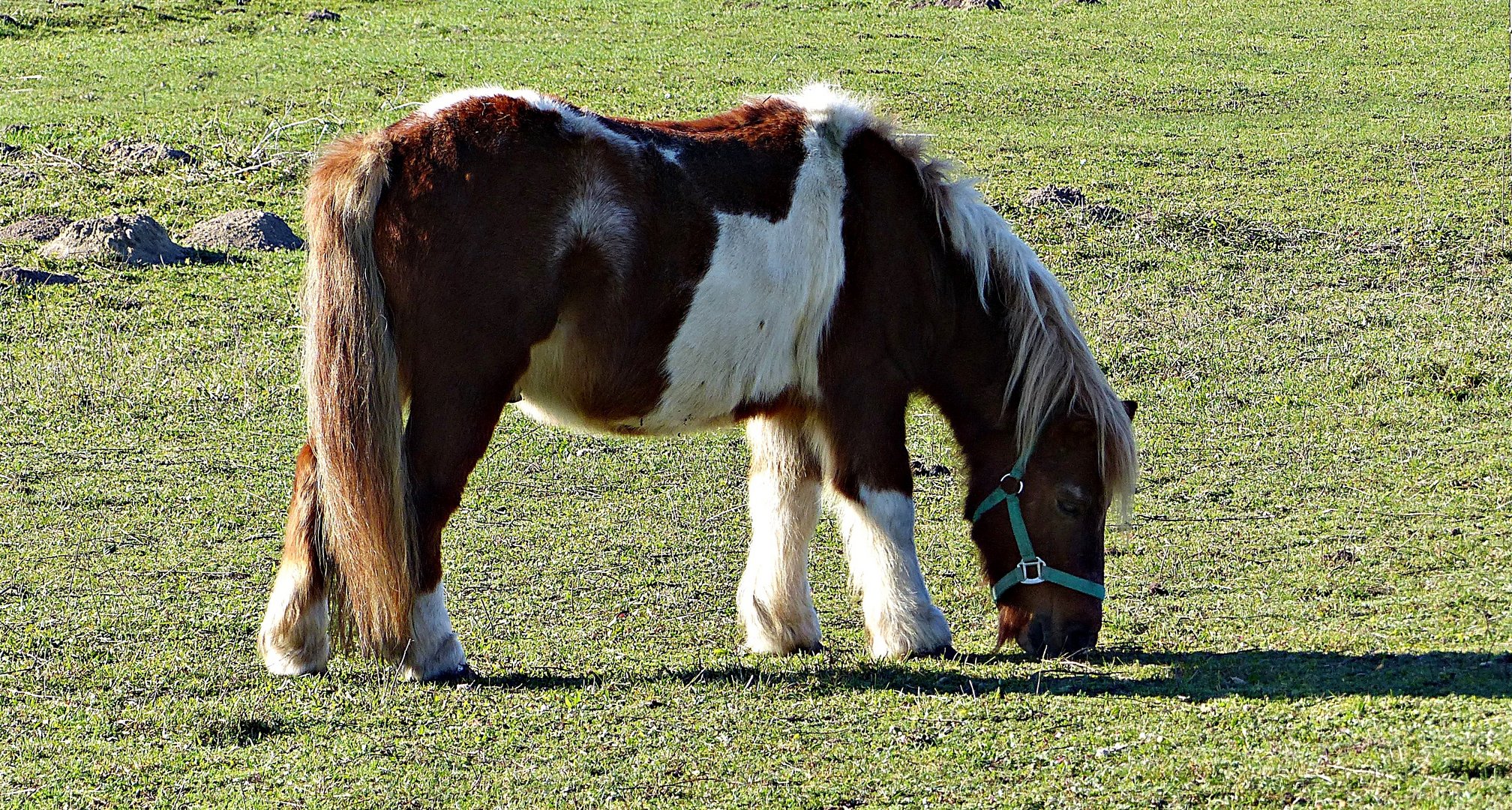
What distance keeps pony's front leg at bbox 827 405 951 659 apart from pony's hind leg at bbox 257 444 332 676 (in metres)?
1.67

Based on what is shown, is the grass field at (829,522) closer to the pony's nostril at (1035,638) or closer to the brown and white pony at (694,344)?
the pony's nostril at (1035,638)

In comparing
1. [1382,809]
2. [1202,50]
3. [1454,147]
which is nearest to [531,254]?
[1382,809]

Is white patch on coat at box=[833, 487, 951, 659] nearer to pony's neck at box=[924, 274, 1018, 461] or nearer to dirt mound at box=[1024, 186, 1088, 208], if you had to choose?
pony's neck at box=[924, 274, 1018, 461]

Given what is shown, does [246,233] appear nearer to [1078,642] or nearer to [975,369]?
[975,369]

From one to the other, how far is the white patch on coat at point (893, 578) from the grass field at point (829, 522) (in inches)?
5.8

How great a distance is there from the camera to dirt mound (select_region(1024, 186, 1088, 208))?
12.9 metres

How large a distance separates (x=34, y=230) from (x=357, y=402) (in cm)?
836

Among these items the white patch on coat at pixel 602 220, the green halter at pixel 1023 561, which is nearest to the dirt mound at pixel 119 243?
the white patch on coat at pixel 602 220

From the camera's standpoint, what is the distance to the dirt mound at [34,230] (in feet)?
37.7

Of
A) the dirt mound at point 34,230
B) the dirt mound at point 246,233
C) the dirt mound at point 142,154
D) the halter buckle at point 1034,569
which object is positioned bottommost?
the dirt mound at point 34,230

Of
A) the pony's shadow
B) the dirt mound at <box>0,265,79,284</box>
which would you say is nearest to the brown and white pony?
the pony's shadow

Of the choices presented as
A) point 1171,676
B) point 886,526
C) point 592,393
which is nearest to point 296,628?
point 592,393

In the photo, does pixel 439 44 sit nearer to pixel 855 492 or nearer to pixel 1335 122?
pixel 1335 122

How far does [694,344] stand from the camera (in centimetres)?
496
